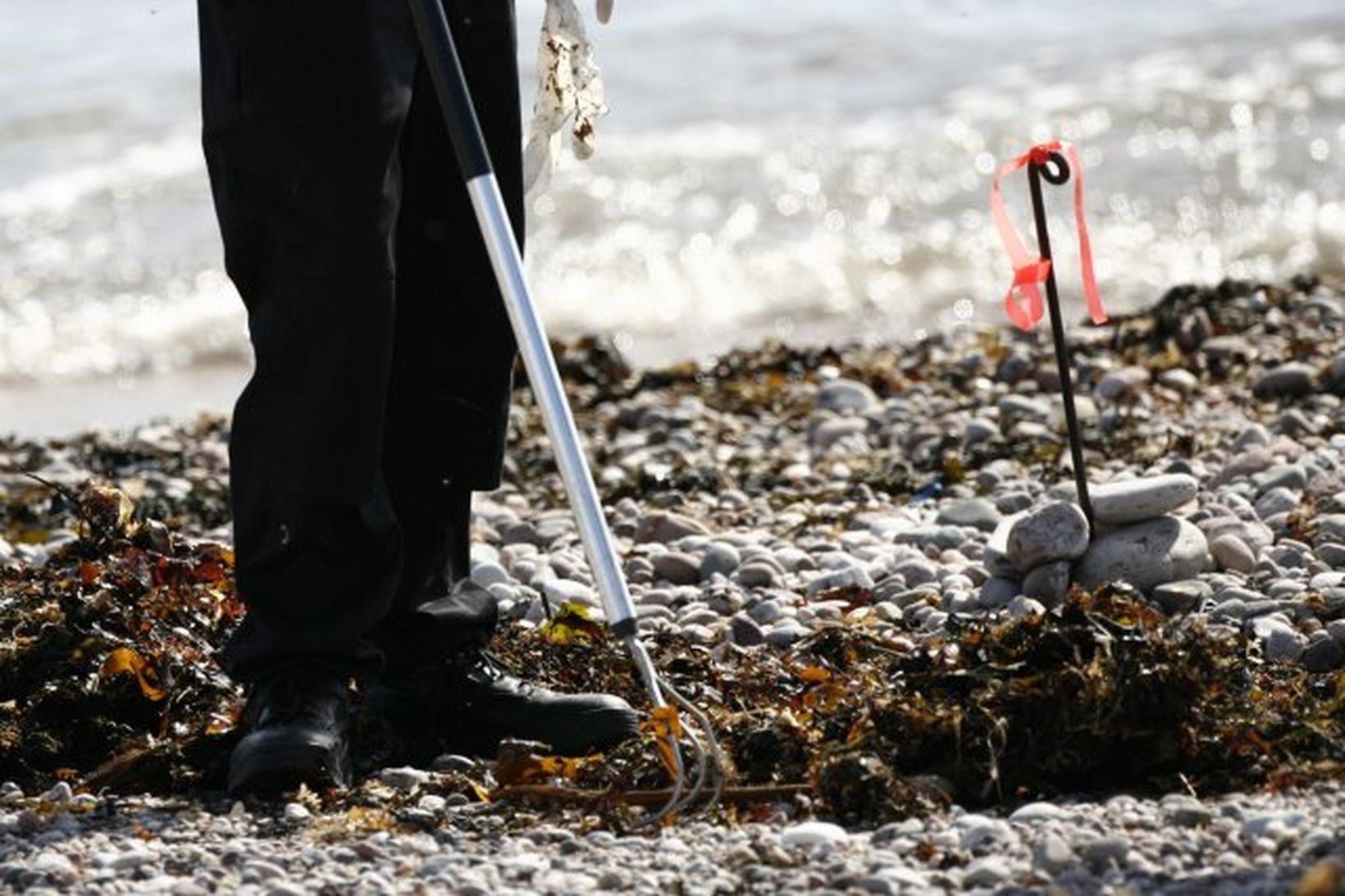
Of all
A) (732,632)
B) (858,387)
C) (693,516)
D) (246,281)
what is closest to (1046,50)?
(858,387)

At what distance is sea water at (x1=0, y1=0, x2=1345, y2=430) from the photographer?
1077 centimetres

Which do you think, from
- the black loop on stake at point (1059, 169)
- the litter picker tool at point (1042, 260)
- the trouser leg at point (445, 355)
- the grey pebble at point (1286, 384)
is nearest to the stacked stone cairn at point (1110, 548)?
the litter picker tool at point (1042, 260)

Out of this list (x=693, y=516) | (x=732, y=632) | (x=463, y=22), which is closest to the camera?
(x=463, y=22)

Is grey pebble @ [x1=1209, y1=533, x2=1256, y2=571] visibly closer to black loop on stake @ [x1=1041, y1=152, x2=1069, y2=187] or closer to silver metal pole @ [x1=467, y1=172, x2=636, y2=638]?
black loop on stake @ [x1=1041, y1=152, x2=1069, y2=187]

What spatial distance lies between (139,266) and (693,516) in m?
6.40

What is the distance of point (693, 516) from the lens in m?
5.98

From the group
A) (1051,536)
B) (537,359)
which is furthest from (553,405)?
(1051,536)

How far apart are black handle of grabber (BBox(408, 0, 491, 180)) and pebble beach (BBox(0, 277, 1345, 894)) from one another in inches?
37.4

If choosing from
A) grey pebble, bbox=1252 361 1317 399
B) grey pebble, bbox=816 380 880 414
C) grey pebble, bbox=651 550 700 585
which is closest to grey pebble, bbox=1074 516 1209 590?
grey pebble, bbox=651 550 700 585

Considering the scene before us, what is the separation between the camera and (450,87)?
3377mm

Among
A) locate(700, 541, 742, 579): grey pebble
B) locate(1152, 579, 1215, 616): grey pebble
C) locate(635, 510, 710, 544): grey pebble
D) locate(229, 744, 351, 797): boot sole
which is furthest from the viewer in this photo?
locate(635, 510, 710, 544): grey pebble

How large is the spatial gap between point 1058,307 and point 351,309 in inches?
64.7

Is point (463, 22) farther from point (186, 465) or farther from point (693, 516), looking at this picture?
point (186, 465)

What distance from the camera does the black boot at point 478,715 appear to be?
3729 millimetres
